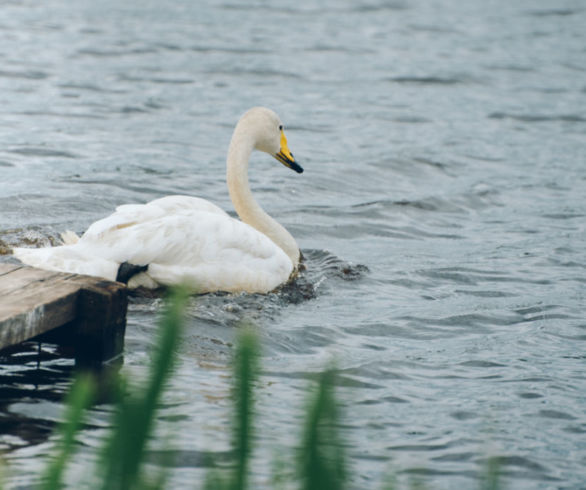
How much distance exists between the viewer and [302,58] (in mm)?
20281

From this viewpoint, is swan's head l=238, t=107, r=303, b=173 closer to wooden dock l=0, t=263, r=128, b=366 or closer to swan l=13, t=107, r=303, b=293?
swan l=13, t=107, r=303, b=293

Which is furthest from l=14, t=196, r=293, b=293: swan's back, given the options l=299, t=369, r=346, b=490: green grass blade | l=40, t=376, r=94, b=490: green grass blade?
l=299, t=369, r=346, b=490: green grass blade

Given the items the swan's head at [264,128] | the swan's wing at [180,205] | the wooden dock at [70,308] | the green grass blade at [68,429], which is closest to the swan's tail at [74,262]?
the swan's wing at [180,205]

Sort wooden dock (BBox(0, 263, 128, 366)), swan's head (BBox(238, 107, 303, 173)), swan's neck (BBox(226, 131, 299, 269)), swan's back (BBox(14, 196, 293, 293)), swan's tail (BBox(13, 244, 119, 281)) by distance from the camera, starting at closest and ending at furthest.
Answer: wooden dock (BBox(0, 263, 128, 366))
swan's tail (BBox(13, 244, 119, 281))
swan's back (BBox(14, 196, 293, 293))
swan's neck (BBox(226, 131, 299, 269))
swan's head (BBox(238, 107, 303, 173))

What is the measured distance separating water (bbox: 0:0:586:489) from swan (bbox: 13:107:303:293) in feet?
0.62

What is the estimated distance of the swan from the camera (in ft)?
21.7

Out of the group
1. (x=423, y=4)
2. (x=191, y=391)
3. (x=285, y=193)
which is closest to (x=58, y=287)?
(x=191, y=391)

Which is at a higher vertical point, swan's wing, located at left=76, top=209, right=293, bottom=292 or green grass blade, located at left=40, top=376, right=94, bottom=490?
green grass blade, located at left=40, top=376, right=94, bottom=490

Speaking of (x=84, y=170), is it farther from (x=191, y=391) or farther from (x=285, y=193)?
(x=191, y=391)

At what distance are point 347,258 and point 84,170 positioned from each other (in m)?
3.87

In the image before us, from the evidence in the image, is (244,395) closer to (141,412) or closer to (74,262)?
(141,412)

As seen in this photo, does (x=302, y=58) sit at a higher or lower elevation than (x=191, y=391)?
higher

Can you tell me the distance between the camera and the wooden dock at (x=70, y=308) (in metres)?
4.83

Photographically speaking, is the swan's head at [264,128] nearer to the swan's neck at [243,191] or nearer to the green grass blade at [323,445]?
the swan's neck at [243,191]
